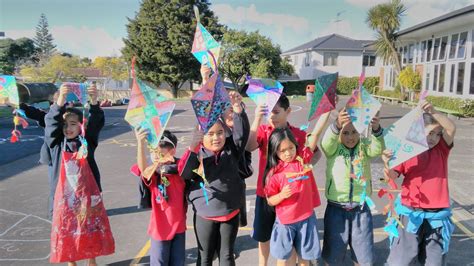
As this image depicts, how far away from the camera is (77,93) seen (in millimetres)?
3531

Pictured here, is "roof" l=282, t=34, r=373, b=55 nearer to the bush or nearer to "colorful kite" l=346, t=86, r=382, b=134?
the bush

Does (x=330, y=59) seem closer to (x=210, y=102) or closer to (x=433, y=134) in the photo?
(x=433, y=134)

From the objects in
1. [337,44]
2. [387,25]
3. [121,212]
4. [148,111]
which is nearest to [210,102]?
[148,111]

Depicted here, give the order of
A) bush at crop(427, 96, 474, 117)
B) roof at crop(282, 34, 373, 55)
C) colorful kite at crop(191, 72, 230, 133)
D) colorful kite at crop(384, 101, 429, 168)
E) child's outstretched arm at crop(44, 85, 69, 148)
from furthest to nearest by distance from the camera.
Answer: roof at crop(282, 34, 373, 55) < bush at crop(427, 96, 474, 117) < child's outstretched arm at crop(44, 85, 69, 148) < colorful kite at crop(384, 101, 429, 168) < colorful kite at crop(191, 72, 230, 133)

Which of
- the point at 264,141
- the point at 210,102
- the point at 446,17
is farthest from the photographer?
the point at 446,17

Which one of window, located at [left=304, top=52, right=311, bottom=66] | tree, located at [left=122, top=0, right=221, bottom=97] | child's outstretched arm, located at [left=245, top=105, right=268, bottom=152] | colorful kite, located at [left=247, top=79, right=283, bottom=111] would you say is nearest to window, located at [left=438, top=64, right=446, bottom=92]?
tree, located at [left=122, top=0, right=221, bottom=97]

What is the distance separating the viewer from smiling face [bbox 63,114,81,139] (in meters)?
3.54

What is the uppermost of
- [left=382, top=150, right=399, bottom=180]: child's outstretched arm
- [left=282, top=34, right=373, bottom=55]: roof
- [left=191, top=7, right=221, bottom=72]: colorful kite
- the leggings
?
[left=282, top=34, right=373, bottom=55]: roof

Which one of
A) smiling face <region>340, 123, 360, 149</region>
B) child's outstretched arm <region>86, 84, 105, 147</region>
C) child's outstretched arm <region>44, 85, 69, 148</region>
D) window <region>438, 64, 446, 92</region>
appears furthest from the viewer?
window <region>438, 64, 446, 92</region>

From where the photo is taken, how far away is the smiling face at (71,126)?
3541 millimetres

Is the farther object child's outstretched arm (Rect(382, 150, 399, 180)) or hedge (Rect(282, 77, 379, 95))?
hedge (Rect(282, 77, 379, 95))

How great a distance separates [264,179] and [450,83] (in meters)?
21.4

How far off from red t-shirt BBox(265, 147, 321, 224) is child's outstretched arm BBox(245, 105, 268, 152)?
0.29 meters

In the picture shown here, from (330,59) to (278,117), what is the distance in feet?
143
